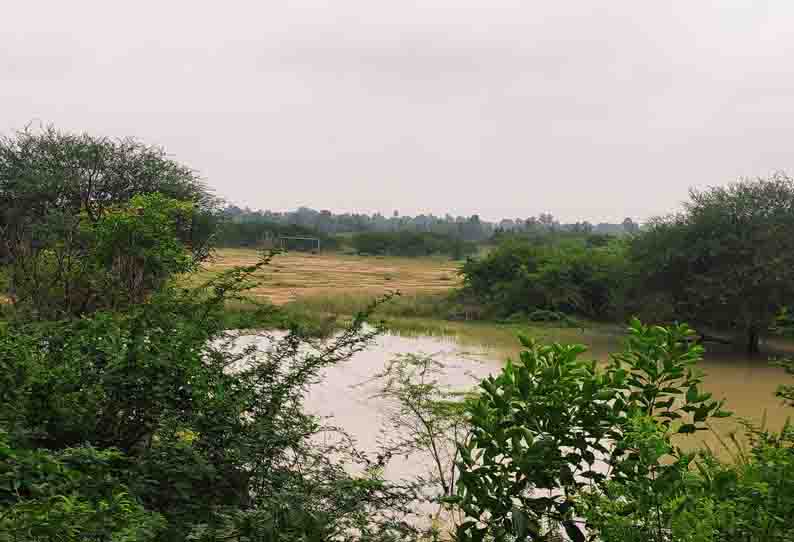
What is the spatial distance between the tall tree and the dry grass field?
41.3 ft

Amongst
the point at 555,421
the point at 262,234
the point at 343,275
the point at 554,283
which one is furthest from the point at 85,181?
the point at 262,234

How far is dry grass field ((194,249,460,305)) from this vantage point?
3130 cm

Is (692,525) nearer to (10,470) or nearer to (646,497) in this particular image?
(646,497)

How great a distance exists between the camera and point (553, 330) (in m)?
21.8

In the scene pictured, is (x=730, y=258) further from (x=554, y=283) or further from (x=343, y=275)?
(x=343, y=275)

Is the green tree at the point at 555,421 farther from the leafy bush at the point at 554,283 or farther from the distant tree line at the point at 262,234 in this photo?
the distant tree line at the point at 262,234

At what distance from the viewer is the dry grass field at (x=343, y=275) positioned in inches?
1232

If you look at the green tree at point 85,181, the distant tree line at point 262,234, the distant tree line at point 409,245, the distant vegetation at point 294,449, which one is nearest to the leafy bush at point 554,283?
the green tree at point 85,181

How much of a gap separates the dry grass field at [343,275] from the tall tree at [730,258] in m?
12.6

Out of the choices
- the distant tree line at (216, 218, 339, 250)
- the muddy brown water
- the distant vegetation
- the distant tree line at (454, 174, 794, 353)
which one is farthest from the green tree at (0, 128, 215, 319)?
the distant tree line at (216, 218, 339, 250)

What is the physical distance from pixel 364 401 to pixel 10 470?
29.9 feet

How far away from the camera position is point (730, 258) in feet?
59.1

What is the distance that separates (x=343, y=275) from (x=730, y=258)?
2741 cm

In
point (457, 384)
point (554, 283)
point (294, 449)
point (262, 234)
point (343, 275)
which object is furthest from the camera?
point (262, 234)
